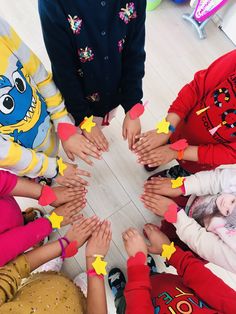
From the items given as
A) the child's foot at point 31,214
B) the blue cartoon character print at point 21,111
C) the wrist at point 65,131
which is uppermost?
the blue cartoon character print at point 21,111

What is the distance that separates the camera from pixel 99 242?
3.33ft

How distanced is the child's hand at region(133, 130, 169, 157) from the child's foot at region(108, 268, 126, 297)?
490 millimetres

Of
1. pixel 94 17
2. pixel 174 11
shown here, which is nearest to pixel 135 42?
pixel 94 17

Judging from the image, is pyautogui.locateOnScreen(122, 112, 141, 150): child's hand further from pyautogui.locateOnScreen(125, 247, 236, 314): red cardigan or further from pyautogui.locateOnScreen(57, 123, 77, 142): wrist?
pyautogui.locateOnScreen(125, 247, 236, 314): red cardigan

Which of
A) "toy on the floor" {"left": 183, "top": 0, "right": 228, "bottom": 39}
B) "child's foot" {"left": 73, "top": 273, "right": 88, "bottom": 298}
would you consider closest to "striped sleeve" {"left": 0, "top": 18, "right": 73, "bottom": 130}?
"child's foot" {"left": 73, "top": 273, "right": 88, "bottom": 298}

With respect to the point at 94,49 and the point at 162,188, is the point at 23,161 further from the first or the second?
the point at 162,188

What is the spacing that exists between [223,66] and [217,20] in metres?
1.01

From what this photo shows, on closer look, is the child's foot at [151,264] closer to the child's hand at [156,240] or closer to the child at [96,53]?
the child's hand at [156,240]

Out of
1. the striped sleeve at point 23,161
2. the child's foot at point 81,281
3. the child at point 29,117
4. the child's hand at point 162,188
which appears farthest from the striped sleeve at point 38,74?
the child's foot at point 81,281

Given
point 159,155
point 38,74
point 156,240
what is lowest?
point 156,240

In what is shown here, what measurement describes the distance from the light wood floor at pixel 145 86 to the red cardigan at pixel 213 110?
0.41 metres

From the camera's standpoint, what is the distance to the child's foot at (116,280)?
118 centimetres

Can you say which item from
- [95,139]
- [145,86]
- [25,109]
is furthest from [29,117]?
[145,86]

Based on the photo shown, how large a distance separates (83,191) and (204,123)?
0.45 m
